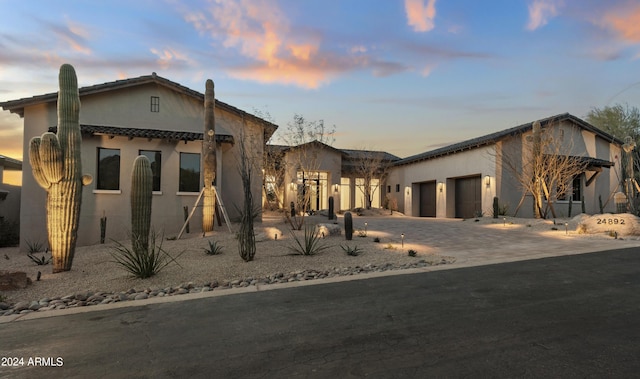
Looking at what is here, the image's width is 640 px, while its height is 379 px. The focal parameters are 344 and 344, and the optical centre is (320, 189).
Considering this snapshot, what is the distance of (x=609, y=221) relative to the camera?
11609mm

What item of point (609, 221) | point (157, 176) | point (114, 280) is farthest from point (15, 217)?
point (609, 221)

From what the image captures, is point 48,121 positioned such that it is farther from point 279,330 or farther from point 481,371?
point 481,371

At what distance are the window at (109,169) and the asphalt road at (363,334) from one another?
10.7 metres

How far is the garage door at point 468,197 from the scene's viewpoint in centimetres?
2139

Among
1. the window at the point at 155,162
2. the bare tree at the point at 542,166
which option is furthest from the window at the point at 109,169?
the bare tree at the point at 542,166

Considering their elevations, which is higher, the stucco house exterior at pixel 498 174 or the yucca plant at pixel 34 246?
the stucco house exterior at pixel 498 174

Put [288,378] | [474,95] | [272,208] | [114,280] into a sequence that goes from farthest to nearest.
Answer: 1. [272,208]
2. [474,95]
3. [114,280]
4. [288,378]

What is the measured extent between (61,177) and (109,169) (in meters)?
7.58

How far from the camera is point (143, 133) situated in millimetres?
13836

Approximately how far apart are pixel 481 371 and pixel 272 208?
22.8m

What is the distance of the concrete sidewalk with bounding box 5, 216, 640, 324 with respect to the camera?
5.77 metres

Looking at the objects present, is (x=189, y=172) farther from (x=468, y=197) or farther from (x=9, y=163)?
(x=468, y=197)

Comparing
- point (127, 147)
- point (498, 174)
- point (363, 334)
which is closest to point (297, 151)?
point (127, 147)

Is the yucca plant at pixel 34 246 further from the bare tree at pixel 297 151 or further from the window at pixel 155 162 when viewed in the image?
the bare tree at pixel 297 151
